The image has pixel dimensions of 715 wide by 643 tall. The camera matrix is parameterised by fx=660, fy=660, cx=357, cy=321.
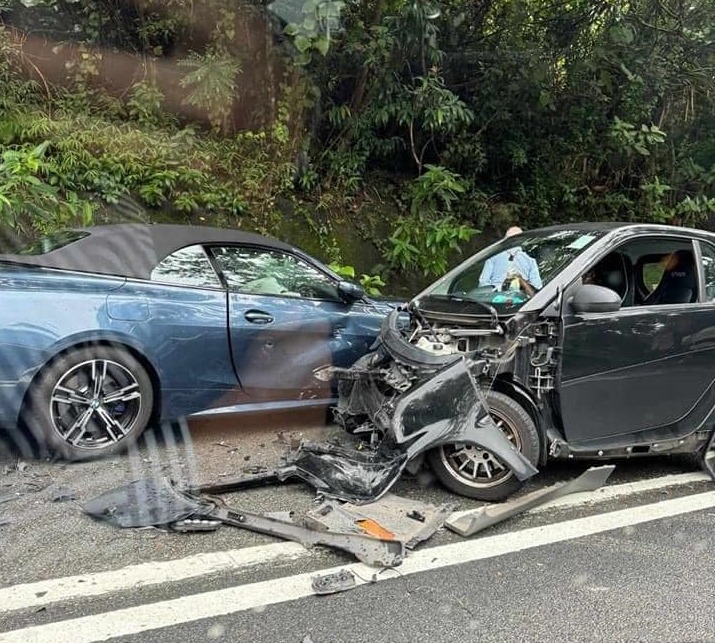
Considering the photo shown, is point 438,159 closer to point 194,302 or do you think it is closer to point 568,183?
point 568,183

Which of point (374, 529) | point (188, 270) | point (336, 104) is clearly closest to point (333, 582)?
point (374, 529)

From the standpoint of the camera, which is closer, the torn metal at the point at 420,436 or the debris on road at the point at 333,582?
the debris on road at the point at 333,582

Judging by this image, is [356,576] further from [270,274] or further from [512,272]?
[270,274]

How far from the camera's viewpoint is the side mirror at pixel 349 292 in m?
5.16

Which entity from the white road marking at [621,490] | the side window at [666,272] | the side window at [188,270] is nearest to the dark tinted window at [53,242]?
the side window at [188,270]

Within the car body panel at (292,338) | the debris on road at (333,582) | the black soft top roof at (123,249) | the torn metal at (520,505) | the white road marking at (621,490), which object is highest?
the black soft top roof at (123,249)

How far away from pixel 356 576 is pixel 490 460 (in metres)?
1.20

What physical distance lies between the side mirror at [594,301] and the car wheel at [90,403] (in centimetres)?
279

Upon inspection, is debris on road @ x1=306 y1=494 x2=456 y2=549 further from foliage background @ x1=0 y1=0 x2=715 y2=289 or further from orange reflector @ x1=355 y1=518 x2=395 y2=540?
foliage background @ x1=0 y1=0 x2=715 y2=289

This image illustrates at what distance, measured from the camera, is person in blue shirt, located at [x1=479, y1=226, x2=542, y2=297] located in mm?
4258

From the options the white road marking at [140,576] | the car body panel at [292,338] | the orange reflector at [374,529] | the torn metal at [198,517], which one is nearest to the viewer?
the white road marking at [140,576]

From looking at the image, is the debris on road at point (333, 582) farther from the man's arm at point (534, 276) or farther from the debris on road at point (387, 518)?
the man's arm at point (534, 276)

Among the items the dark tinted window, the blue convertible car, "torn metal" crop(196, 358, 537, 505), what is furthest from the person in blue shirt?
the dark tinted window

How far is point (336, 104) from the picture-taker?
945 centimetres
